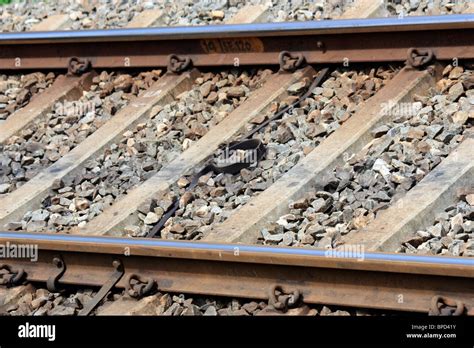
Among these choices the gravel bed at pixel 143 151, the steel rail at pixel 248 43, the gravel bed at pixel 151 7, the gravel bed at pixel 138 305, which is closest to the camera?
the gravel bed at pixel 138 305

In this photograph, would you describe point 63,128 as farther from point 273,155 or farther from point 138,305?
point 138,305

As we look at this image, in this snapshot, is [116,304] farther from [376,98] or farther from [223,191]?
[376,98]

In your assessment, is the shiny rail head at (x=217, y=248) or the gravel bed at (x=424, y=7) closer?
the shiny rail head at (x=217, y=248)

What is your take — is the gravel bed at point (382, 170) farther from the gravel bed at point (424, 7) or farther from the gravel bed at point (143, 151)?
the gravel bed at point (143, 151)

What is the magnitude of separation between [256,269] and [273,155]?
60.4 inches

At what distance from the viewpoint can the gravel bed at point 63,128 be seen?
8531 mm

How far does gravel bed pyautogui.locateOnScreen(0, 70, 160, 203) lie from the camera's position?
853cm

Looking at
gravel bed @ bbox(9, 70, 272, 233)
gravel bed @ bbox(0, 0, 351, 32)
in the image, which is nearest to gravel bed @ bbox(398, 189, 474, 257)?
gravel bed @ bbox(9, 70, 272, 233)

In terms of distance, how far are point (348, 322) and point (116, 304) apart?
4.55 feet

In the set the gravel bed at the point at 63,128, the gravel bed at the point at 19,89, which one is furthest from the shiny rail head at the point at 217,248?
the gravel bed at the point at 19,89

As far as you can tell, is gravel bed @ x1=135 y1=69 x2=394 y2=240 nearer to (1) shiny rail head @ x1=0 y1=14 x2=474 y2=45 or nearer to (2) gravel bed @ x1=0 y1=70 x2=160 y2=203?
(1) shiny rail head @ x1=0 y1=14 x2=474 y2=45

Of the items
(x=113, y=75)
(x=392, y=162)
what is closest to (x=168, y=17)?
(x=113, y=75)

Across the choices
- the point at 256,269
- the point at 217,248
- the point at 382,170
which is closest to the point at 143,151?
the point at 382,170

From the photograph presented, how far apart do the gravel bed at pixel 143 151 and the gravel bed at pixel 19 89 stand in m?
1.35
